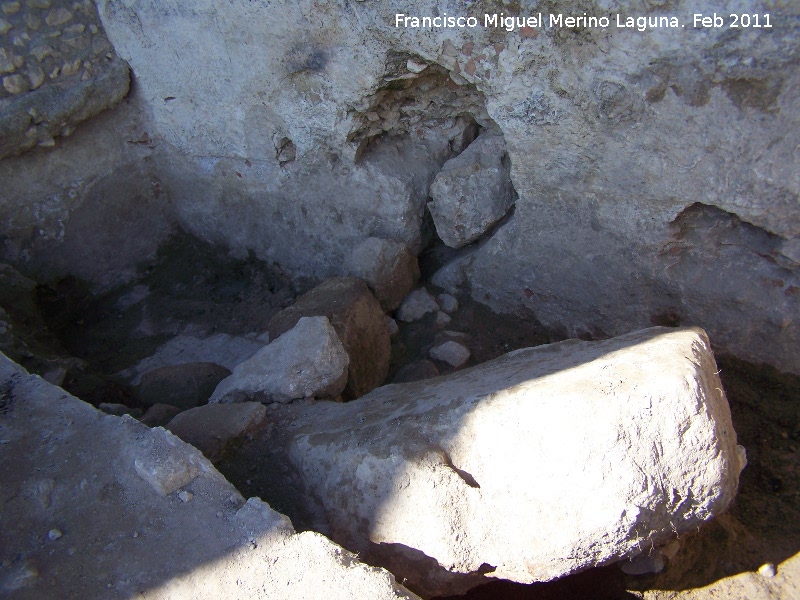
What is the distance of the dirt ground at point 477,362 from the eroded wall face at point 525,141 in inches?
5.5

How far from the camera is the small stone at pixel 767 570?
1946 millimetres

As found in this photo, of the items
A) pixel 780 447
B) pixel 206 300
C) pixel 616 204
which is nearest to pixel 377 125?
pixel 616 204

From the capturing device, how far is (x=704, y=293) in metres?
2.45

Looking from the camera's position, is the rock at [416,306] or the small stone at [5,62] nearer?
the small stone at [5,62]

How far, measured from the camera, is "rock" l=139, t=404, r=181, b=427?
7.93ft

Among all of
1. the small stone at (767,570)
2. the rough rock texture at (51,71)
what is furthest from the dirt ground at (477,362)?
the rough rock texture at (51,71)

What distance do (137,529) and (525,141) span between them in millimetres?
1926

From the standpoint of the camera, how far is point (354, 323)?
2797mm

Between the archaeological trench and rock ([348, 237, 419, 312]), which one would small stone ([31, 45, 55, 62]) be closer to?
the archaeological trench

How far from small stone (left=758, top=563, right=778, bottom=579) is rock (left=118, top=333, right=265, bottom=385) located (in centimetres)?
235

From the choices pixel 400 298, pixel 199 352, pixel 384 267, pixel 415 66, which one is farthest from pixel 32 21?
pixel 400 298

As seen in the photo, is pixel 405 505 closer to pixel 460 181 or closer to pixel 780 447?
pixel 780 447

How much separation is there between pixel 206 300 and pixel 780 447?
2.93 metres

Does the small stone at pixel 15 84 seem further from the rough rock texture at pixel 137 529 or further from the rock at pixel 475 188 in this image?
the rock at pixel 475 188
